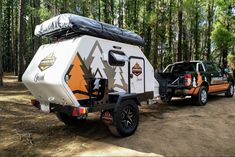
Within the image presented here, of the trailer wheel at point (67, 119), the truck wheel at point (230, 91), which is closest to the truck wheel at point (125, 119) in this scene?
the trailer wheel at point (67, 119)

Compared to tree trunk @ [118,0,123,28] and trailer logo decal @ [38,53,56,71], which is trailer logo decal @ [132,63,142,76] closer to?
trailer logo decal @ [38,53,56,71]

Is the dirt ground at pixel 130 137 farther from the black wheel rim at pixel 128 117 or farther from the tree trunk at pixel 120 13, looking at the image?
the tree trunk at pixel 120 13

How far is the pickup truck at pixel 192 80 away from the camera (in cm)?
959

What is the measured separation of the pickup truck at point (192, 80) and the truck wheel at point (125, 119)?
8.14 feet

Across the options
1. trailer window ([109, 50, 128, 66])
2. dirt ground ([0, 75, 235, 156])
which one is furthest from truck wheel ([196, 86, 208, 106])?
trailer window ([109, 50, 128, 66])

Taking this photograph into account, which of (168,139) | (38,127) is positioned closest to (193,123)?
(168,139)

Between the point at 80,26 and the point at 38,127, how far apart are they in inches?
132

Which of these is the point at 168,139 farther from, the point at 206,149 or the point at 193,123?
the point at 193,123

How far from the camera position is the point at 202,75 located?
10195 millimetres

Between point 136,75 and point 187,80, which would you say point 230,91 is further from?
point 136,75

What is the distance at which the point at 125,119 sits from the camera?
622 cm

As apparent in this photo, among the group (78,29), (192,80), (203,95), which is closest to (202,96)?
(203,95)

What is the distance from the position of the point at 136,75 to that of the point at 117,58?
991mm

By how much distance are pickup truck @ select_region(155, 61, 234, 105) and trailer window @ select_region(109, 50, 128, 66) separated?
8.02 feet
